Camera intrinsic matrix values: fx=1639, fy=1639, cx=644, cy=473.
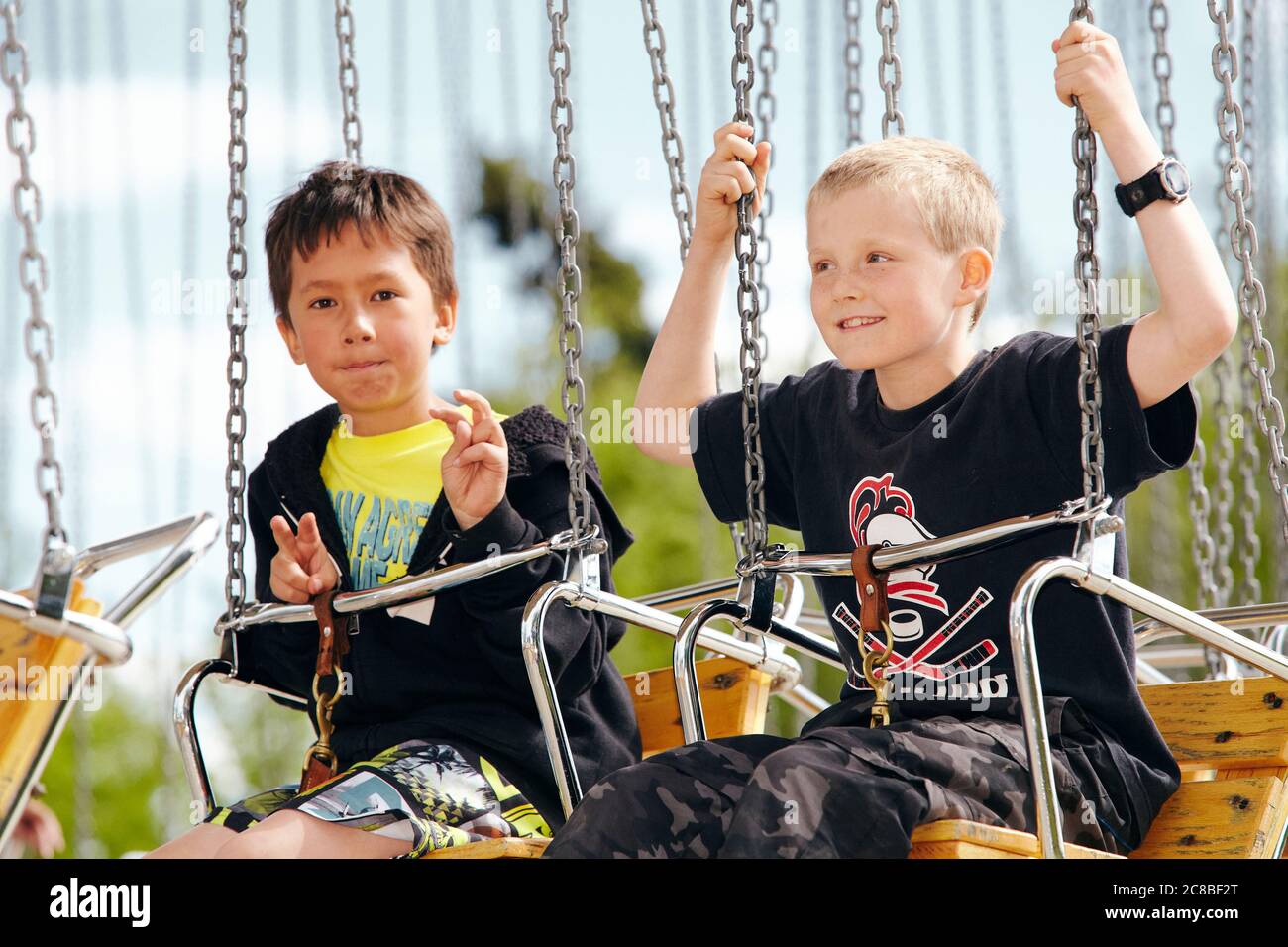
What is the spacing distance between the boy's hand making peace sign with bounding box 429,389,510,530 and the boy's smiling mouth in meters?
0.55

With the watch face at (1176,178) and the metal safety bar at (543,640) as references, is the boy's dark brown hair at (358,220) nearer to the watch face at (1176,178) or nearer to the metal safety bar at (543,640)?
the metal safety bar at (543,640)

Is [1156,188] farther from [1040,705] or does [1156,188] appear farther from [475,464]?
[475,464]

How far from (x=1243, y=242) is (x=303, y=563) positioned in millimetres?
1629

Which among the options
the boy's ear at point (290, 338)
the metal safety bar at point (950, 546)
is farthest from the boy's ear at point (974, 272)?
the boy's ear at point (290, 338)

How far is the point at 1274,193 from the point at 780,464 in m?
6.24

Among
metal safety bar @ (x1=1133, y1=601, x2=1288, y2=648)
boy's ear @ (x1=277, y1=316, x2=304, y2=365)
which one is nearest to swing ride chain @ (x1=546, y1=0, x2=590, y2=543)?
boy's ear @ (x1=277, y1=316, x2=304, y2=365)

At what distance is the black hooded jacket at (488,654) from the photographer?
104 inches

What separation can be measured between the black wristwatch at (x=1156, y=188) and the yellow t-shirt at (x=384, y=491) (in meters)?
1.14

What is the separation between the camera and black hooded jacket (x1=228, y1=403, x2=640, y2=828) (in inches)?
104

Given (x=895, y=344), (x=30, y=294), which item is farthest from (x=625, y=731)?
(x=30, y=294)

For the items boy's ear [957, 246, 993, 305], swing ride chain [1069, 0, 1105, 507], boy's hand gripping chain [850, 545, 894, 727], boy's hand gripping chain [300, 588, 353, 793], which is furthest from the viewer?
boy's hand gripping chain [300, 588, 353, 793]

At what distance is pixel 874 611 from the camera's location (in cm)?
226

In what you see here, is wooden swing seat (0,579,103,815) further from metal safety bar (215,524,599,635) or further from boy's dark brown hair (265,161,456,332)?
boy's dark brown hair (265,161,456,332)
